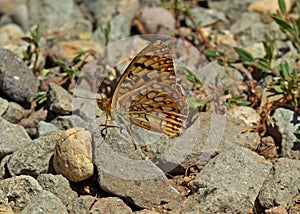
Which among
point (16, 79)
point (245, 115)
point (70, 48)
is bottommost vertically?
point (245, 115)

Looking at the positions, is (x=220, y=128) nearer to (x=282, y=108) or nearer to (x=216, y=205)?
(x=282, y=108)

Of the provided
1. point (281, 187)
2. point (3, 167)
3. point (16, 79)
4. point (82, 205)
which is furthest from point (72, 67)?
point (281, 187)

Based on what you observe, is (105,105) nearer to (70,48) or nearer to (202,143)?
(202,143)

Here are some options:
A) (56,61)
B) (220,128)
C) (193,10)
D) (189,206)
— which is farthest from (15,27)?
(189,206)

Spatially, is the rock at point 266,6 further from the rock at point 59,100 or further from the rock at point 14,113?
the rock at point 14,113

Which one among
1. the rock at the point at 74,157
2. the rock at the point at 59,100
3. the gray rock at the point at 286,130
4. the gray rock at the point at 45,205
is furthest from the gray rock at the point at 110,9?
the gray rock at the point at 45,205

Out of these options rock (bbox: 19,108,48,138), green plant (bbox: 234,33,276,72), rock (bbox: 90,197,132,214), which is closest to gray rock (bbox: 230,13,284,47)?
green plant (bbox: 234,33,276,72)

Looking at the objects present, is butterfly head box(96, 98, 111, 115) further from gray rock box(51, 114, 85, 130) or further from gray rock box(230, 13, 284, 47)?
gray rock box(230, 13, 284, 47)
